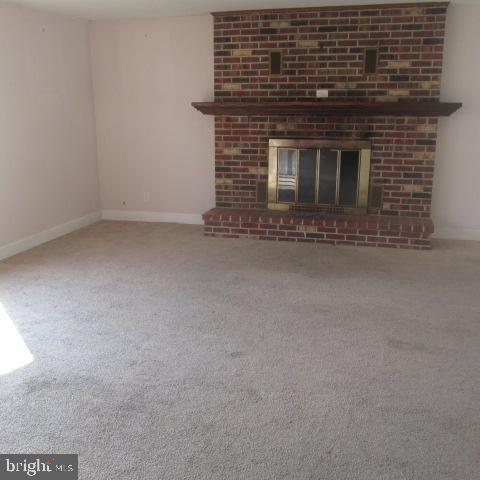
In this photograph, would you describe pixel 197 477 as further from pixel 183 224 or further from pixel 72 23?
pixel 72 23

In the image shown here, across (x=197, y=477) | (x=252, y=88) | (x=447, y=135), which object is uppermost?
(x=252, y=88)

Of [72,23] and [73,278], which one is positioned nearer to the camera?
[73,278]

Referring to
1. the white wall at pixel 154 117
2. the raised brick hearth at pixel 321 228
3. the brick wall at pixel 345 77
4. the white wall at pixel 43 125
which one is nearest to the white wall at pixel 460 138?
the brick wall at pixel 345 77

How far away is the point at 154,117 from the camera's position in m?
5.55

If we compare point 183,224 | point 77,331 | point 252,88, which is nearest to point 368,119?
point 252,88

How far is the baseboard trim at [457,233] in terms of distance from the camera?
5.01 m

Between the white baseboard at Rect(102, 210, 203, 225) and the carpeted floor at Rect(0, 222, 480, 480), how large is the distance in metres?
1.37

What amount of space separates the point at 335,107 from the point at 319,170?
63 centimetres

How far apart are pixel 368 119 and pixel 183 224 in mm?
2243

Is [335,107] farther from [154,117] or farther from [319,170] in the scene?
[154,117]

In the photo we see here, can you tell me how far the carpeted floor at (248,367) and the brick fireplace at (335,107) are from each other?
723 mm

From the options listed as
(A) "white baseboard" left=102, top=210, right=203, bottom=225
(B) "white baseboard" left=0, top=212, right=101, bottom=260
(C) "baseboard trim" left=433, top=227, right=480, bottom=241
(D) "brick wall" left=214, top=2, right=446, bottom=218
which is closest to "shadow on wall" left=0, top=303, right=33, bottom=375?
(B) "white baseboard" left=0, top=212, right=101, bottom=260

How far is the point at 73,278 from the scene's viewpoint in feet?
12.8

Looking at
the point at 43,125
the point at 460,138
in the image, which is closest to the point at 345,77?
the point at 460,138
